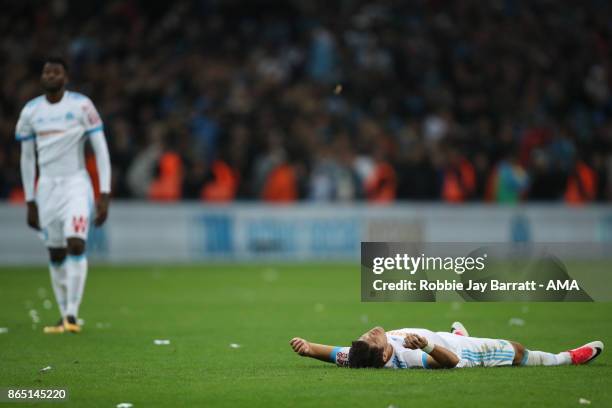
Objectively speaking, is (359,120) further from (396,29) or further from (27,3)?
(27,3)

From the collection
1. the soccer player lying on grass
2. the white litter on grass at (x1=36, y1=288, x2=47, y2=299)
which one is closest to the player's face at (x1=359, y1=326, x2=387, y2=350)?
the soccer player lying on grass

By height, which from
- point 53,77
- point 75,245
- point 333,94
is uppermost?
point 333,94

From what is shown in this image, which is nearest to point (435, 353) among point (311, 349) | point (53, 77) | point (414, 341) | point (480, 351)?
point (414, 341)

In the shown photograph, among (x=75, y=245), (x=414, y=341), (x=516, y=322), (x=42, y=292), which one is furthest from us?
(x=42, y=292)

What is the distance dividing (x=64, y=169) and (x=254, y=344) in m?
3.10

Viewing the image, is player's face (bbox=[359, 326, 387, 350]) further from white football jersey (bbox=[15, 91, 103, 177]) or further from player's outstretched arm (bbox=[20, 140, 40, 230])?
player's outstretched arm (bbox=[20, 140, 40, 230])

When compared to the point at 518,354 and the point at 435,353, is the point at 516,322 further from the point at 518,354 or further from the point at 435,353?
the point at 435,353

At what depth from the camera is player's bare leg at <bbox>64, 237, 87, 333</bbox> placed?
501 inches

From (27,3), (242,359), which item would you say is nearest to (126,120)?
(27,3)

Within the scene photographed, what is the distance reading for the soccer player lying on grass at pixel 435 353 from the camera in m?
9.09

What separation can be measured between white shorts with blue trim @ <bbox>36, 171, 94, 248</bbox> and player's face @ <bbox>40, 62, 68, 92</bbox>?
1.03 meters

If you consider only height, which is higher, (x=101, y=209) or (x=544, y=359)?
(x=101, y=209)

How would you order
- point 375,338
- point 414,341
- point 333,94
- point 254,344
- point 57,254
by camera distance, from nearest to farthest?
point 414,341 → point 375,338 → point 254,344 → point 57,254 → point 333,94

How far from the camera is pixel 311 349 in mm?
9336
